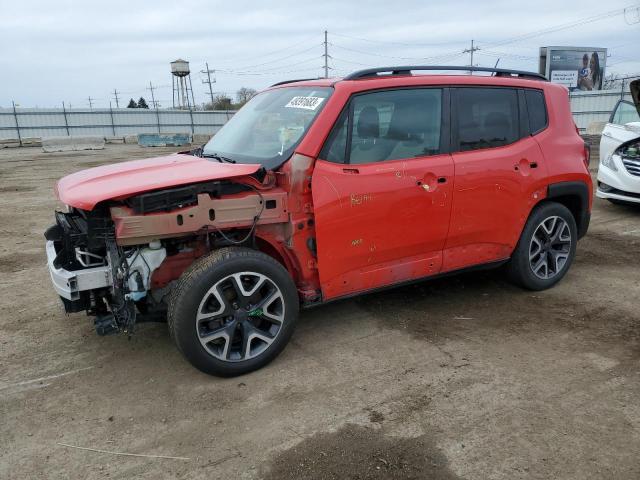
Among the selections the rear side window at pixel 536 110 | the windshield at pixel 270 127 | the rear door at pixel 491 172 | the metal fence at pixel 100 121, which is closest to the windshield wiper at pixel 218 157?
the windshield at pixel 270 127

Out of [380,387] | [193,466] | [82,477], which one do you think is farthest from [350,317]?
[82,477]

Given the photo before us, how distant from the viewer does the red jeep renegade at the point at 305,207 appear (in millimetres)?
3199

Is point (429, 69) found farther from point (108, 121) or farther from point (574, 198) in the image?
point (108, 121)

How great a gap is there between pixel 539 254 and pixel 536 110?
1.32 m

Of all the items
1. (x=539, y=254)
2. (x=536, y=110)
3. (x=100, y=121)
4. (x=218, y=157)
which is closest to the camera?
(x=218, y=157)

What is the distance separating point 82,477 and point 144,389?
0.79 m

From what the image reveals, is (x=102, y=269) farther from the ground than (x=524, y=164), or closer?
closer

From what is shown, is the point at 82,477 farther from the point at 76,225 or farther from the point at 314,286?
the point at 314,286

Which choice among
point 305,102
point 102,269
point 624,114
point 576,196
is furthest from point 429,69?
point 624,114

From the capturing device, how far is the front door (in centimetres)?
354

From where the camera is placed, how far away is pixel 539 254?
4.80 meters

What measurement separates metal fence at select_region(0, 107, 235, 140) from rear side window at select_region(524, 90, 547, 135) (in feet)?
100

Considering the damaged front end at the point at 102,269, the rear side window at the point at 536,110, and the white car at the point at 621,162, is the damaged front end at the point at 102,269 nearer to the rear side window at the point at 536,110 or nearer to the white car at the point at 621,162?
the rear side window at the point at 536,110

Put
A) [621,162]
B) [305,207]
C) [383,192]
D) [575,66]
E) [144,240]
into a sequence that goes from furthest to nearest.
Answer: [575,66], [621,162], [383,192], [305,207], [144,240]
